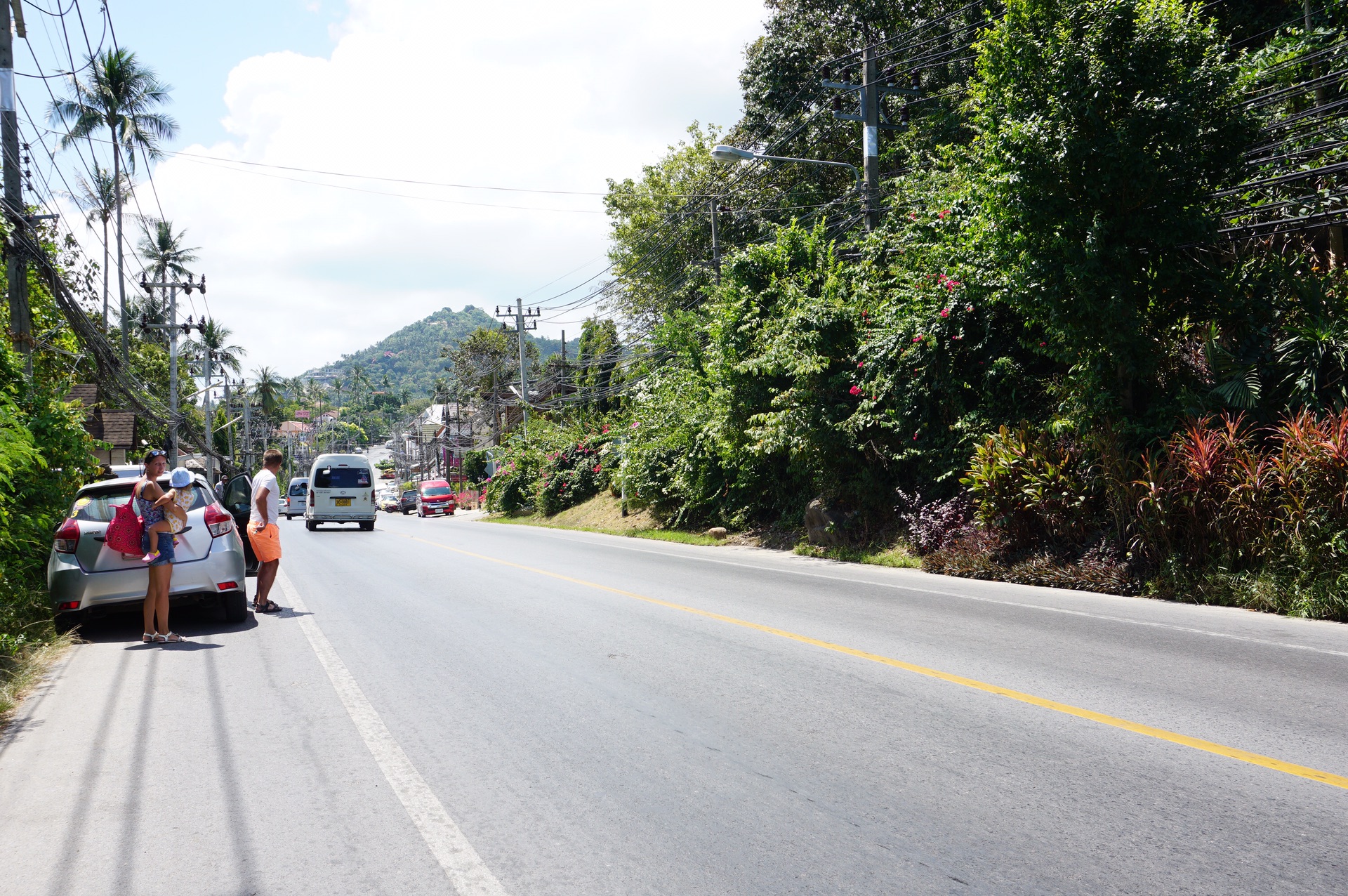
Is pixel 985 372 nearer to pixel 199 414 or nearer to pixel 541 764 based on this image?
pixel 541 764

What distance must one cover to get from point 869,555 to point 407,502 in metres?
50.4

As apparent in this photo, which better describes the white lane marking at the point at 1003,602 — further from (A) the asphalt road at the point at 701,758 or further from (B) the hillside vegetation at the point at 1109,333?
(B) the hillside vegetation at the point at 1109,333

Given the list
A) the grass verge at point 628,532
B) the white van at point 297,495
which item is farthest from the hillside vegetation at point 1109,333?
the white van at point 297,495

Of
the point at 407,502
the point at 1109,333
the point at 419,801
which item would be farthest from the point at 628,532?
the point at 407,502

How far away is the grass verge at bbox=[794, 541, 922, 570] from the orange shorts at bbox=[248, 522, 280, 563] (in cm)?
878

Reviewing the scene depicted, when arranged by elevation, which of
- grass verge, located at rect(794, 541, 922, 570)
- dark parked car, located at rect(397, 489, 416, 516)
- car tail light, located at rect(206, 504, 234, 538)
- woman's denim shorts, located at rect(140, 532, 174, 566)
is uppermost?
car tail light, located at rect(206, 504, 234, 538)

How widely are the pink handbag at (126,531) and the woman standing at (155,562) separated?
0.15ft

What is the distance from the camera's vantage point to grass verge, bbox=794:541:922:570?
1408 centimetres

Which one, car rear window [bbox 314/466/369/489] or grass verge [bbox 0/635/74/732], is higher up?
car rear window [bbox 314/466/369/489]

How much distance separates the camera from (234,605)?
967 cm

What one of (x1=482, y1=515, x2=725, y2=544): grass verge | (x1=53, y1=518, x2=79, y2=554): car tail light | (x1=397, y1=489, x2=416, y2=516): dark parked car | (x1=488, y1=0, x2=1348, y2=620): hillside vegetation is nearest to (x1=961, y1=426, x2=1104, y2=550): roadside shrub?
(x1=488, y1=0, x2=1348, y2=620): hillside vegetation

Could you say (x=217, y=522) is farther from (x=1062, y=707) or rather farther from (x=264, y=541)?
(x=1062, y=707)

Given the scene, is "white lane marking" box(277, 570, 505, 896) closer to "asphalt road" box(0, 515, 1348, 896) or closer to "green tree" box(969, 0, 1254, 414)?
"asphalt road" box(0, 515, 1348, 896)

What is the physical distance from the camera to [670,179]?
4325 centimetres
